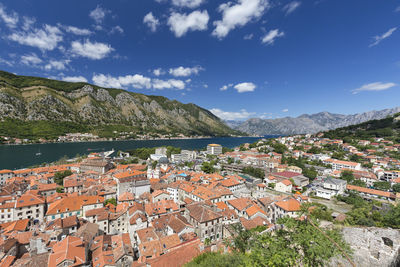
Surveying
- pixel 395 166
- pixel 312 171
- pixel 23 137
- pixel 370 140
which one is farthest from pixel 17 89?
pixel 370 140

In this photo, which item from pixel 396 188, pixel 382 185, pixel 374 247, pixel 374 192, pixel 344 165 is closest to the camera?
pixel 374 247

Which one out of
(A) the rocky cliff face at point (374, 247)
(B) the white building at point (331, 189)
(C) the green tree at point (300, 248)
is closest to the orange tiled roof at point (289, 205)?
(B) the white building at point (331, 189)

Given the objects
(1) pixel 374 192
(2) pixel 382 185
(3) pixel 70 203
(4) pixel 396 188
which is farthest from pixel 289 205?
(3) pixel 70 203

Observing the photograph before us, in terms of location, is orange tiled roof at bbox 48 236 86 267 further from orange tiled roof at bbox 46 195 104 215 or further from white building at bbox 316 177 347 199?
white building at bbox 316 177 347 199

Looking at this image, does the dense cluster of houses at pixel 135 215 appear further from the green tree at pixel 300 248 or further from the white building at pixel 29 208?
the green tree at pixel 300 248

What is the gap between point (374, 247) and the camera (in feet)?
48.4

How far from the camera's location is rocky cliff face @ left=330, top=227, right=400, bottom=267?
13.9 m

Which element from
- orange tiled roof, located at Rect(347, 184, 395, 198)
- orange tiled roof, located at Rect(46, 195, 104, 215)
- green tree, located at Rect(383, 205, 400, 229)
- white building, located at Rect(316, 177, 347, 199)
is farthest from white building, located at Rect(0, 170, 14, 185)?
orange tiled roof, located at Rect(347, 184, 395, 198)

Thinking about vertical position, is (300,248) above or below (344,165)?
above

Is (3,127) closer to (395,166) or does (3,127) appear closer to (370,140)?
(395,166)

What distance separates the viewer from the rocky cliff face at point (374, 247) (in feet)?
45.7

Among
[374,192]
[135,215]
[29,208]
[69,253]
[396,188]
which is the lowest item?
[374,192]

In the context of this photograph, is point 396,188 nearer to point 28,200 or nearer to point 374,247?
point 374,247

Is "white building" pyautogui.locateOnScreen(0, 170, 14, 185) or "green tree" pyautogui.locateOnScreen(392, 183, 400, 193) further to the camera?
"white building" pyautogui.locateOnScreen(0, 170, 14, 185)
